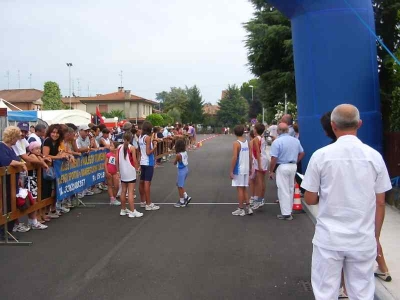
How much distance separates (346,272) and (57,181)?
6966 millimetres

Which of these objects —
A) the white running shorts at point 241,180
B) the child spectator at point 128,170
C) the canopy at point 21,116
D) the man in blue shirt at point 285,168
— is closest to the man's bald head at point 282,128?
the man in blue shirt at point 285,168

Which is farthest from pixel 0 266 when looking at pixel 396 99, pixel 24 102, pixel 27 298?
pixel 24 102

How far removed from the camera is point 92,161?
37.3 ft

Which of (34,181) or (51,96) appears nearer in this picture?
(34,181)

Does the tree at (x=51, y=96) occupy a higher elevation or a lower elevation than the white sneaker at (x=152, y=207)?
higher

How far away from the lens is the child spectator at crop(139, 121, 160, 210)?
9.52 metres

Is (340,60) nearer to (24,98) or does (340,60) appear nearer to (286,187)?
(286,187)

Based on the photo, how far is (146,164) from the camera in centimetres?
962

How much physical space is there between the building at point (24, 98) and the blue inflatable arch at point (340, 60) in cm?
6638

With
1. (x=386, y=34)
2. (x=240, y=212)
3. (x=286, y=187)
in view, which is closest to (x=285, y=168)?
(x=286, y=187)

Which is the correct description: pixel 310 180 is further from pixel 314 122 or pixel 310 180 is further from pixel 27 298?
pixel 314 122

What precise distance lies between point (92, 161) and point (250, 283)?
7232 millimetres

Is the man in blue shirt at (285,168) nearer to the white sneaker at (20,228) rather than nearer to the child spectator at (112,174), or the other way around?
the child spectator at (112,174)

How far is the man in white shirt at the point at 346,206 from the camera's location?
3154 mm
